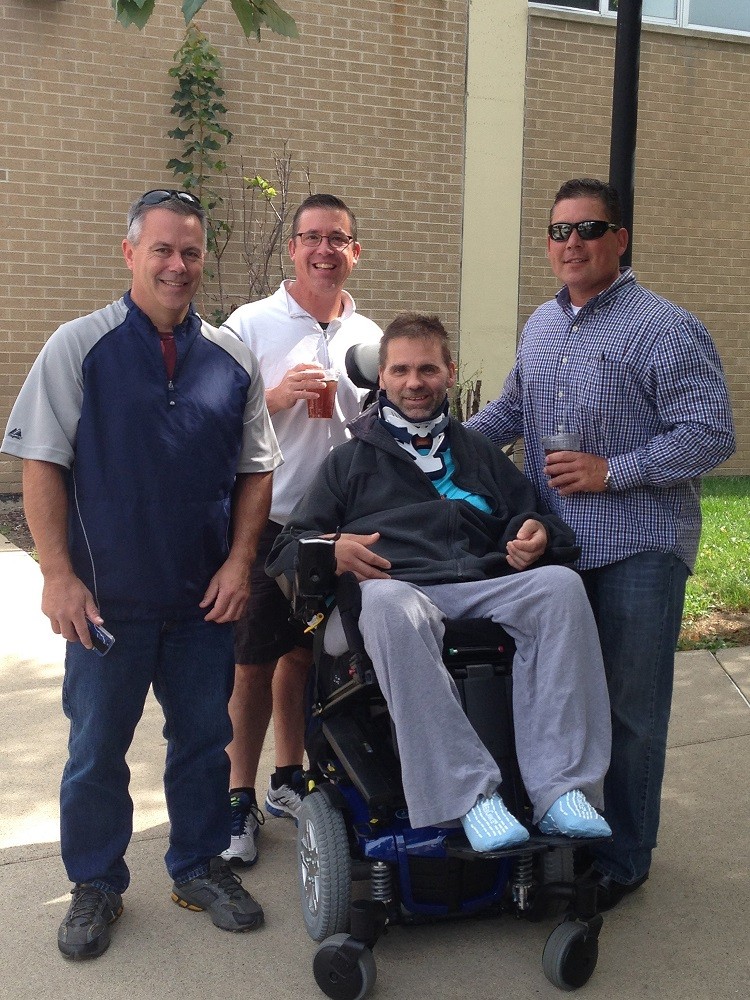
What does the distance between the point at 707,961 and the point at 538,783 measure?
0.80m

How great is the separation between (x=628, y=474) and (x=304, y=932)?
169 cm

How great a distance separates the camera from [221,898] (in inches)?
132

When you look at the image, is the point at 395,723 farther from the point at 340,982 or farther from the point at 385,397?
the point at 385,397

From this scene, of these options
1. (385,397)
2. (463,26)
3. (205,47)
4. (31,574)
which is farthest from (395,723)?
(463,26)

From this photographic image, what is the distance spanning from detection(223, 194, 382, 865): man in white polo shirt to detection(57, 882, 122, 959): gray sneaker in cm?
60

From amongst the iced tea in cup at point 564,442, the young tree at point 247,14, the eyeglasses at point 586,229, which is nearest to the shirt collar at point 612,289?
the eyeglasses at point 586,229

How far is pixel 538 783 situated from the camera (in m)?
2.91

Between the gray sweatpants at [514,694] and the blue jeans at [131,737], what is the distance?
2.02 ft

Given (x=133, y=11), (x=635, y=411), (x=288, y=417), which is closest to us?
(x=635, y=411)

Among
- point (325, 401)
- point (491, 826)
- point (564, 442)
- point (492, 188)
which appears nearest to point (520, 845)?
point (491, 826)

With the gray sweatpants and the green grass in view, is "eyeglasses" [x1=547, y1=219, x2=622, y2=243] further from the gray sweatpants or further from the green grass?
the green grass

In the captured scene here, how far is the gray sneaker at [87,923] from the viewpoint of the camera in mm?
3117

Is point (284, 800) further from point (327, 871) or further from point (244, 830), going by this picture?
point (327, 871)

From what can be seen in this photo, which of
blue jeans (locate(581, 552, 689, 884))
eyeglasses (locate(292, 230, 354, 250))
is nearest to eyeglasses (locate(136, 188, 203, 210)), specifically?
eyeglasses (locate(292, 230, 354, 250))
